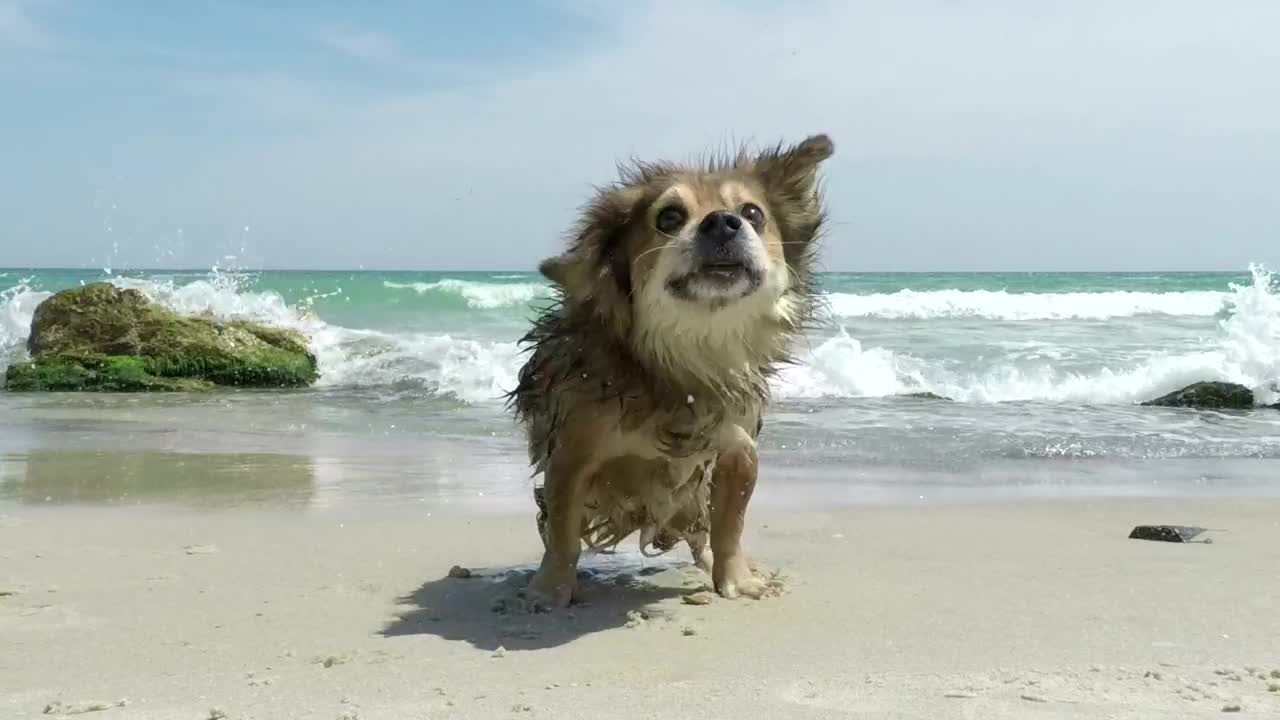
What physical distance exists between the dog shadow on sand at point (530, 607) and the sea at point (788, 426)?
927mm

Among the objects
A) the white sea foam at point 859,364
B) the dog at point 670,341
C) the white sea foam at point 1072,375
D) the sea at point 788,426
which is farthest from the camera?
the white sea foam at point 859,364

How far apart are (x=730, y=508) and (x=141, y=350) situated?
13.3 meters

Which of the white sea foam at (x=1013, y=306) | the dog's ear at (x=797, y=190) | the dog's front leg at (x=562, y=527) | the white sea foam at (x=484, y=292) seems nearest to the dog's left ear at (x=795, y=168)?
the dog's ear at (x=797, y=190)

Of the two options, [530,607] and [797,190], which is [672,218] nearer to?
[797,190]

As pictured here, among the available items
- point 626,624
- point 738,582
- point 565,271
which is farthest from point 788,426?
point 626,624

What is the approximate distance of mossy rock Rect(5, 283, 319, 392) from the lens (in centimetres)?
1522

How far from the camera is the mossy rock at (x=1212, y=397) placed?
1299 centimetres

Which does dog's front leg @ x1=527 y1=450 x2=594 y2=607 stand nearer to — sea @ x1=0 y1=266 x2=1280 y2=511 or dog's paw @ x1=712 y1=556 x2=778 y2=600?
dog's paw @ x1=712 y1=556 x2=778 y2=600

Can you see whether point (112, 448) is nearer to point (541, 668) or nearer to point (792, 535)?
→ point (792, 535)

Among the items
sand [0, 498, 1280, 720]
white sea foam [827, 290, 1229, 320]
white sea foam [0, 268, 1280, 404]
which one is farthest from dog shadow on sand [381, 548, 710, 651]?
white sea foam [827, 290, 1229, 320]

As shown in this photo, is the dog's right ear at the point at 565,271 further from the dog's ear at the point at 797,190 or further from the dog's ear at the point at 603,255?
the dog's ear at the point at 797,190

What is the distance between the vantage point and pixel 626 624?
400 cm

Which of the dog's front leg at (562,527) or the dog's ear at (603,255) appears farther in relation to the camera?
the dog's front leg at (562,527)

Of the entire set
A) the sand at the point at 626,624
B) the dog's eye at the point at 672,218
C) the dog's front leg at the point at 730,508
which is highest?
the dog's eye at the point at 672,218
